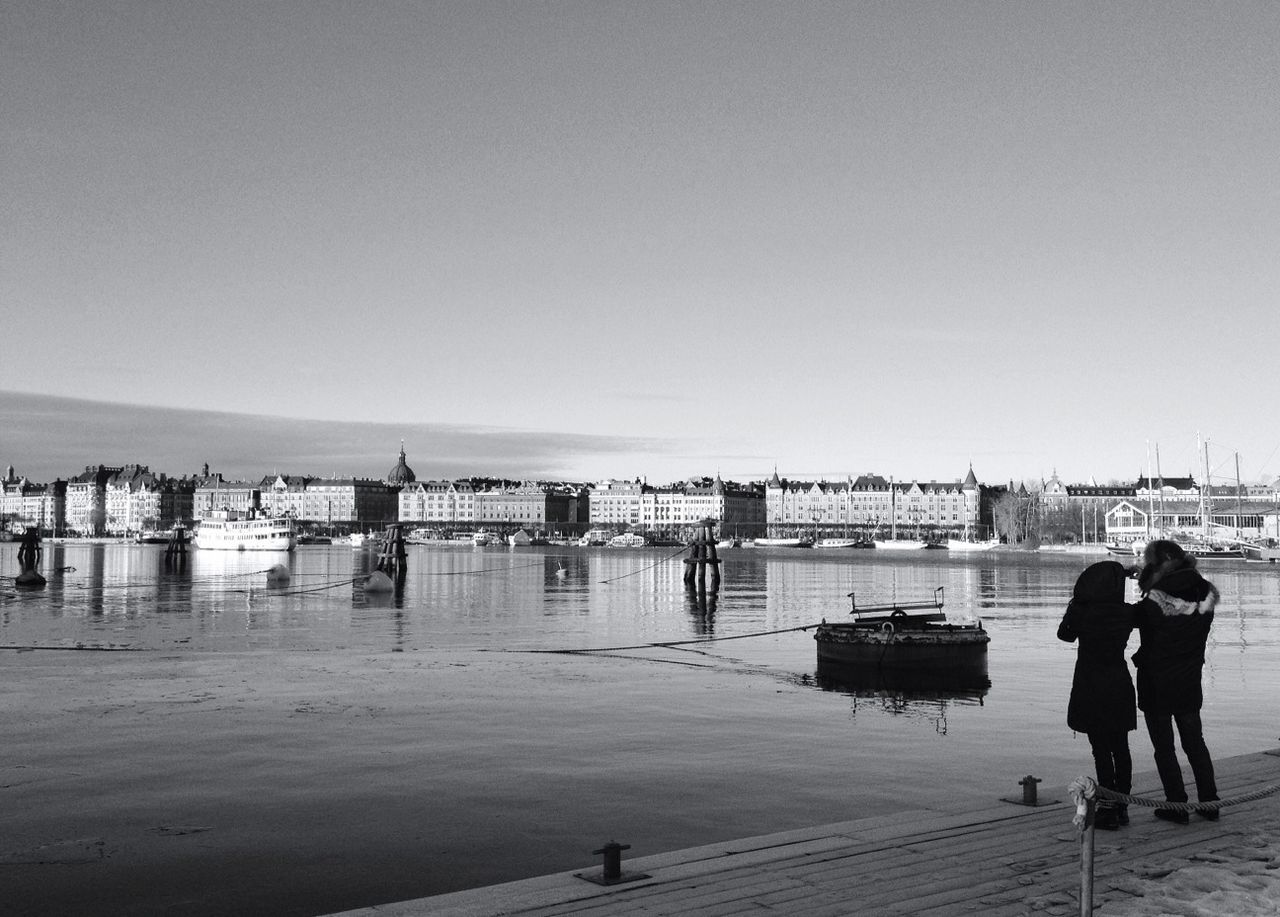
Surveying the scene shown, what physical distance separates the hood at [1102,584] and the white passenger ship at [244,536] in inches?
6025

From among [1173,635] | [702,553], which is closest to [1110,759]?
[1173,635]

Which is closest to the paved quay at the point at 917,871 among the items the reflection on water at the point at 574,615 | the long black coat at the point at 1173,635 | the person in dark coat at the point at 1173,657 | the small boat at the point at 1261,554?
the person in dark coat at the point at 1173,657

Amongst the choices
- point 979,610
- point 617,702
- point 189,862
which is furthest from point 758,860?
point 979,610

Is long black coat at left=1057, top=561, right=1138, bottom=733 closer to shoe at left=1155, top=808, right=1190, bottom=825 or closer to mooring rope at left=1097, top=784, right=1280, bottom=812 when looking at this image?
mooring rope at left=1097, top=784, right=1280, bottom=812

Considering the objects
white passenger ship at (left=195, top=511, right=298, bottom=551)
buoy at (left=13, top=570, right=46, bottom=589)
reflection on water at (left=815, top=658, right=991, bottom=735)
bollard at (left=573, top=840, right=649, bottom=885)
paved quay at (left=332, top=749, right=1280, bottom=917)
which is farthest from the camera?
white passenger ship at (left=195, top=511, right=298, bottom=551)

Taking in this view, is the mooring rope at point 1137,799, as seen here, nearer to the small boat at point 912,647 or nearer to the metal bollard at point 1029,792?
the metal bollard at point 1029,792

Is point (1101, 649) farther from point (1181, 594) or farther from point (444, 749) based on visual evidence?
point (444, 749)

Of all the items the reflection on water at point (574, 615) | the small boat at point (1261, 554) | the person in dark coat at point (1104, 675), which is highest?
the person in dark coat at point (1104, 675)

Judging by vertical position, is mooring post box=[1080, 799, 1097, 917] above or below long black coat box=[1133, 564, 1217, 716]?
below

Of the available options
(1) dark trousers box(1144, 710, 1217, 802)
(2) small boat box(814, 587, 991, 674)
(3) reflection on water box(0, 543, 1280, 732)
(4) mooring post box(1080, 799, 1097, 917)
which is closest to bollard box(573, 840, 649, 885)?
(4) mooring post box(1080, 799, 1097, 917)

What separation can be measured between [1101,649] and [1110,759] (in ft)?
3.70

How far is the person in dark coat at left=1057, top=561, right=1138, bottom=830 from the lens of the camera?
10.2 meters

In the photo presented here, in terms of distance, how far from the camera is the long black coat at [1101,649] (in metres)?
10.2

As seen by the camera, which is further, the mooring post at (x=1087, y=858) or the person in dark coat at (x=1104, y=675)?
the person in dark coat at (x=1104, y=675)
